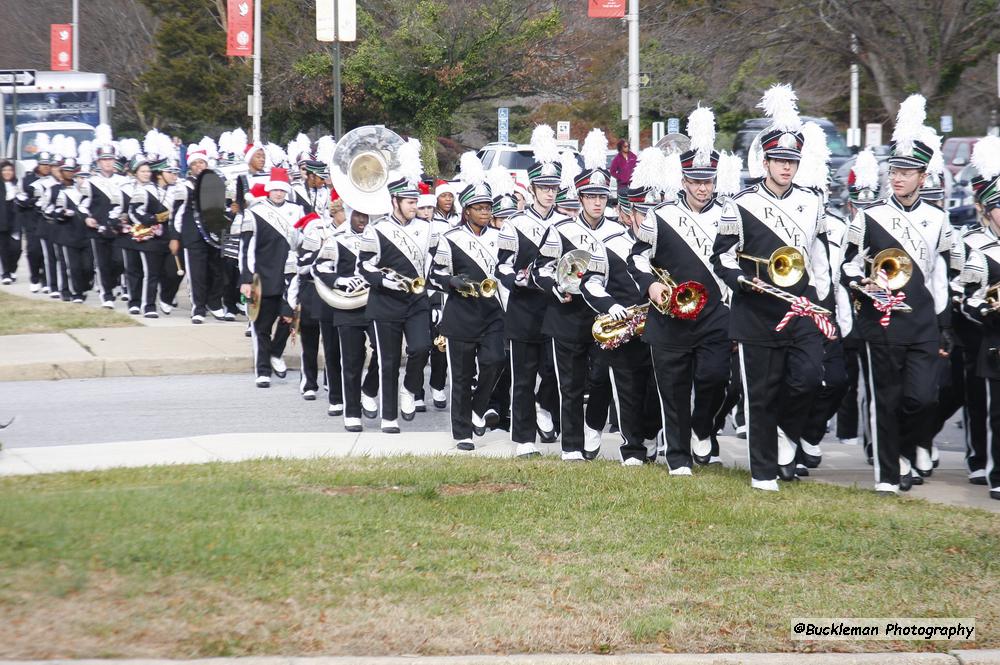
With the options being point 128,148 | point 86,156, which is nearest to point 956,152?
point 128,148

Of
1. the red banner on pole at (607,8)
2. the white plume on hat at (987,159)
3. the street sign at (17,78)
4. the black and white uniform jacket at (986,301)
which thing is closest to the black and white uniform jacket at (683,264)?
the black and white uniform jacket at (986,301)

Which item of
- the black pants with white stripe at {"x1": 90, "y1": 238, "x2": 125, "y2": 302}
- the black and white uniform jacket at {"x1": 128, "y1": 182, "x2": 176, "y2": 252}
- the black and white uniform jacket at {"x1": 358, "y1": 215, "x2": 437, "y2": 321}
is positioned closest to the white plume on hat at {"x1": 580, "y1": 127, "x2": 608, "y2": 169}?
the black and white uniform jacket at {"x1": 358, "y1": 215, "x2": 437, "y2": 321}

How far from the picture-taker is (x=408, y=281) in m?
11.2

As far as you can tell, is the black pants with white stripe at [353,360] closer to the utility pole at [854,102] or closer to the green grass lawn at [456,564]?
the green grass lawn at [456,564]

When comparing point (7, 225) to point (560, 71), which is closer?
point (7, 225)

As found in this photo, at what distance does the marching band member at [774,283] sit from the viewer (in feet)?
28.9

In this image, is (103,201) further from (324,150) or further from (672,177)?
(672,177)

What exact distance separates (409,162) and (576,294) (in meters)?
2.25

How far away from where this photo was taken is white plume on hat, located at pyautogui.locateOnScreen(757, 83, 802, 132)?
29.1 feet

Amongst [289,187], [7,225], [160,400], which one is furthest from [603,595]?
[7,225]

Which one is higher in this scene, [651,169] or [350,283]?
[651,169]

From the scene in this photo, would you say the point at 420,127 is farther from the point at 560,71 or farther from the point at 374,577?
the point at 374,577

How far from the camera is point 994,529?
7938mm

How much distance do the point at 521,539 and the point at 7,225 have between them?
1826cm
